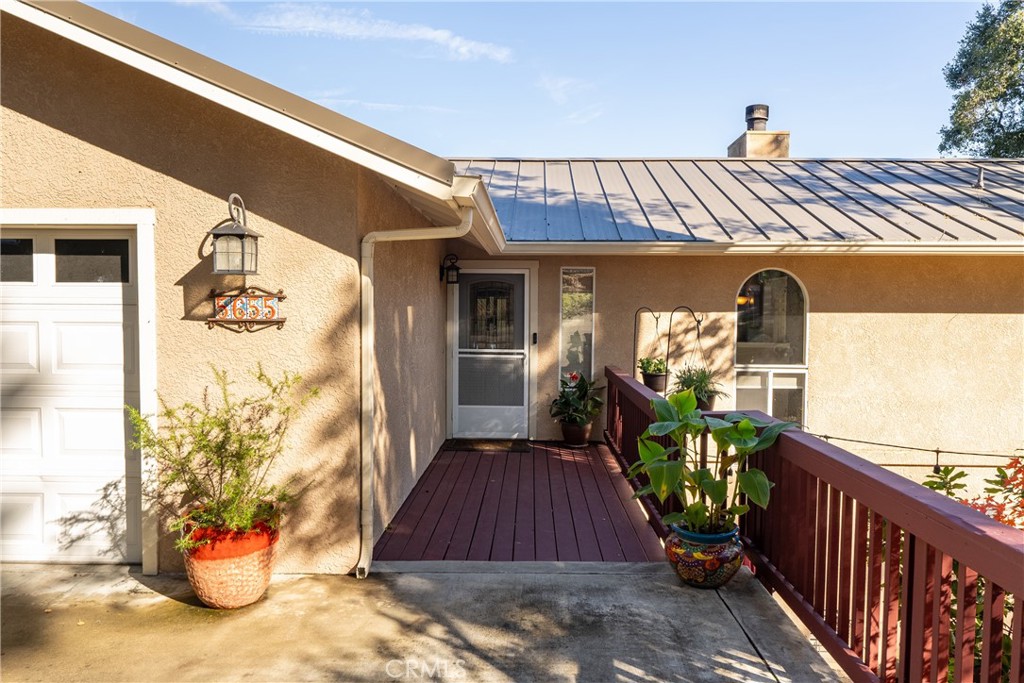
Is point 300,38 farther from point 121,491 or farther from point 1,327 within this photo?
point 121,491

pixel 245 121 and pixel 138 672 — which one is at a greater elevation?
pixel 245 121

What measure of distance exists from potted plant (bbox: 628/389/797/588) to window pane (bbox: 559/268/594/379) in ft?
11.4

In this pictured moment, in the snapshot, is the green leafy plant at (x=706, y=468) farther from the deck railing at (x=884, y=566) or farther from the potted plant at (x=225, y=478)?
the potted plant at (x=225, y=478)

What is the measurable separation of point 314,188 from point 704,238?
4.16m

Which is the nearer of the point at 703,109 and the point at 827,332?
the point at 827,332

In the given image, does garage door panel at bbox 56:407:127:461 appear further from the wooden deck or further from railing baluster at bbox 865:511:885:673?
railing baluster at bbox 865:511:885:673

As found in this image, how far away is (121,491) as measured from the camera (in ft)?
12.6

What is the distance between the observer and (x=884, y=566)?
2.53 m

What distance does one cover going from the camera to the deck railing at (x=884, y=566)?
5.99ft

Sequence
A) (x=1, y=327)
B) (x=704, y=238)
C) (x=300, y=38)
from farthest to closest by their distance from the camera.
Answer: (x=300, y=38) → (x=704, y=238) → (x=1, y=327)

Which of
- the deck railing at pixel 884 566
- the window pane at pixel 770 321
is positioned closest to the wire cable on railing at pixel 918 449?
the window pane at pixel 770 321

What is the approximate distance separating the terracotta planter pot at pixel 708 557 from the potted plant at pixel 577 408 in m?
3.45

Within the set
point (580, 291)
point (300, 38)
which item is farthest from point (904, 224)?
point (300, 38)

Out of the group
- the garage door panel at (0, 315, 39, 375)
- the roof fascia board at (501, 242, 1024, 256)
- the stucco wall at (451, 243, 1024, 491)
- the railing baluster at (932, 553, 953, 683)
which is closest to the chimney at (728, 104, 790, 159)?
the stucco wall at (451, 243, 1024, 491)
